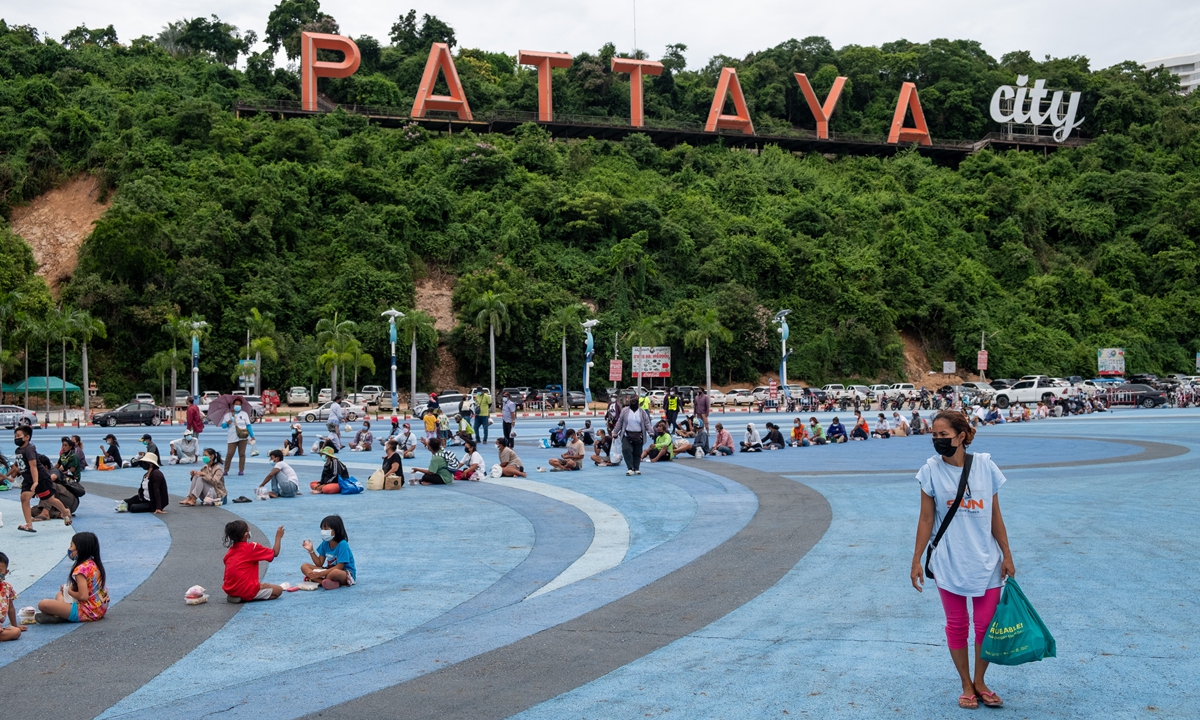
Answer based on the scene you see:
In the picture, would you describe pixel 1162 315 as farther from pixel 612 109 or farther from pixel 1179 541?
pixel 1179 541

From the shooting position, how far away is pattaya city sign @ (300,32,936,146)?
75.2 m

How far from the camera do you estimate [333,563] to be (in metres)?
9.10

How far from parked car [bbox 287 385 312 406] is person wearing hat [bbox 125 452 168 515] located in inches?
1616

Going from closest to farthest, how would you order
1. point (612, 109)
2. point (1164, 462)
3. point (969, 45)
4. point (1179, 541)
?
point (1179, 541) → point (1164, 462) → point (612, 109) → point (969, 45)

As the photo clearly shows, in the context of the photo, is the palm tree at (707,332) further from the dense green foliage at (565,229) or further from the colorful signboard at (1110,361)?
the colorful signboard at (1110,361)

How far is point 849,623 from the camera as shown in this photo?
7258 millimetres

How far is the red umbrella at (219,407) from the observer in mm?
19531

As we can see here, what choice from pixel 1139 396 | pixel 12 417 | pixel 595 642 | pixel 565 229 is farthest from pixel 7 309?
pixel 1139 396

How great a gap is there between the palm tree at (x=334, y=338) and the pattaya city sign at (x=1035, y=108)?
65.7 metres

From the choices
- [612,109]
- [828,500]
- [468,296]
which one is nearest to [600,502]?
[828,500]

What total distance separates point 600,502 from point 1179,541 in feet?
24.6

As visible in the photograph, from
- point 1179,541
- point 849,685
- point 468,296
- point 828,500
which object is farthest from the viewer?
point 468,296

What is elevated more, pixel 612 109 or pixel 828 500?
pixel 612 109

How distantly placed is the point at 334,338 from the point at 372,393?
3788 millimetres
